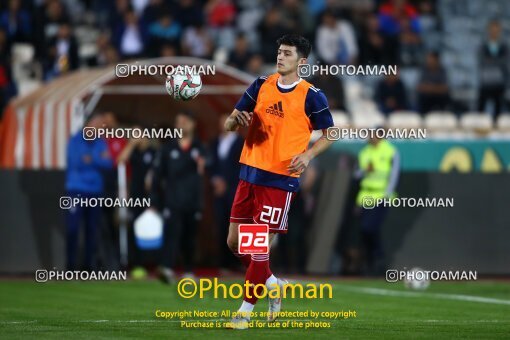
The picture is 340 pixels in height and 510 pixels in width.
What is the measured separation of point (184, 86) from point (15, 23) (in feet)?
44.0

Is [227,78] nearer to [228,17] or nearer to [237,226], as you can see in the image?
[228,17]

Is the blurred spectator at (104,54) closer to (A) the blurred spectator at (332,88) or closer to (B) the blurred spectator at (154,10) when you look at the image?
(B) the blurred spectator at (154,10)

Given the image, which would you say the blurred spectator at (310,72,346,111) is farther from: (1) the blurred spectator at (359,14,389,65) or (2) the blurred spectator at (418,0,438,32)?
(2) the blurred spectator at (418,0,438,32)

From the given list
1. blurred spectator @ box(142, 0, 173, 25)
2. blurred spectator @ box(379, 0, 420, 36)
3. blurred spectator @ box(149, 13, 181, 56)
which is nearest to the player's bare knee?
blurred spectator @ box(149, 13, 181, 56)

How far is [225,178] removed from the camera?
2116 centimetres

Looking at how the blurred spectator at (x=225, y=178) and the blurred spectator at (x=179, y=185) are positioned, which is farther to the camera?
the blurred spectator at (x=225, y=178)

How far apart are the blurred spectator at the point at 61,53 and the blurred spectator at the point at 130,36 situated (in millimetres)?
821

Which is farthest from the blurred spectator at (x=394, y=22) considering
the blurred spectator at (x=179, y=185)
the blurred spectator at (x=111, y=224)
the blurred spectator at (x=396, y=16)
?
the blurred spectator at (x=179, y=185)

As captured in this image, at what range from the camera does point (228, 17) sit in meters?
27.2

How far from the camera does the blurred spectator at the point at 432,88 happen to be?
25703mm

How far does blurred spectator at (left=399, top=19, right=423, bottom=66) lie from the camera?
2777 cm

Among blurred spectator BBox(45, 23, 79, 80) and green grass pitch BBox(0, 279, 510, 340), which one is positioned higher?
blurred spectator BBox(45, 23, 79, 80)

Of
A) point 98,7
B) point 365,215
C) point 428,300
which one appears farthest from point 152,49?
point 428,300

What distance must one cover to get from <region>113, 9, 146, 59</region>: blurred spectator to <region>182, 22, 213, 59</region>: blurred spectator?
2.72 ft
